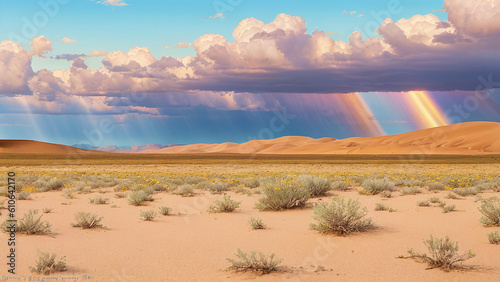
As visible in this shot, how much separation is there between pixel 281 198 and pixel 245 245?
4.67 metres

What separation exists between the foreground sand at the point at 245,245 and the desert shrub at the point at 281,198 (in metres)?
0.41

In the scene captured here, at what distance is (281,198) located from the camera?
1377 centimetres

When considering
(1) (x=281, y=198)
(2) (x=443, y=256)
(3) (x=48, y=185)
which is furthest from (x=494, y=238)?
(3) (x=48, y=185)

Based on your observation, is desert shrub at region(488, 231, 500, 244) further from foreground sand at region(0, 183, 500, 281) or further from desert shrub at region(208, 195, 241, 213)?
desert shrub at region(208, 195, 241, 213)

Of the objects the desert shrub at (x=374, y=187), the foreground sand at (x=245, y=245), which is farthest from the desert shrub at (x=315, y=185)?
the foreground sand at (x=245, y=245)

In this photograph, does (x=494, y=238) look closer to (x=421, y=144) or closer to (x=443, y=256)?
(x=443, y=256)

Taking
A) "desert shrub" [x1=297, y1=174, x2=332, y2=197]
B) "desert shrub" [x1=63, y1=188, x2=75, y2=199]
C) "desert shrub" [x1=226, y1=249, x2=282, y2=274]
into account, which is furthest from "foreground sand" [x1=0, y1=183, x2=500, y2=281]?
"desert shrub" [x1=63, y1=188, x2=75, y2=199]

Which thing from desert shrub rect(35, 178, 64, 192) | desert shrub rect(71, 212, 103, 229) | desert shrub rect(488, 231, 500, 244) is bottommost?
desert shrub rect(488, 231, 500, 244)

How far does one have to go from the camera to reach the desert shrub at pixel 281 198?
13.8 m

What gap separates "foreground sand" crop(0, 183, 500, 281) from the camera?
7.19m

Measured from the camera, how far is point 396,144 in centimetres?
12719

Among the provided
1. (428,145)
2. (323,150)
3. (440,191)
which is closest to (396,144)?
(428,145)

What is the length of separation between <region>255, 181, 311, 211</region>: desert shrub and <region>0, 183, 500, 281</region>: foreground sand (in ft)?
1.34

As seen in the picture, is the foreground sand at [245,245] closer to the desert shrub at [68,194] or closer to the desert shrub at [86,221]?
the desert shrub at [86,221]
